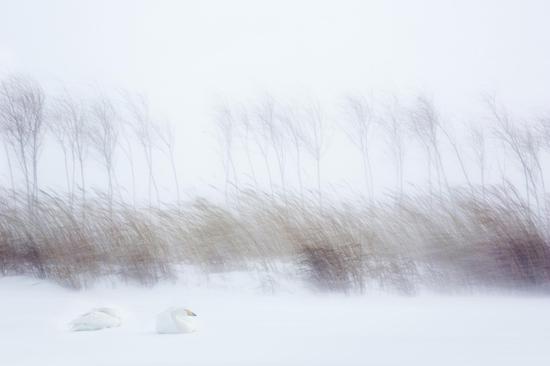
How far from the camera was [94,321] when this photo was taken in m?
2.12

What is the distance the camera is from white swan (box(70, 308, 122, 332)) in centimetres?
212

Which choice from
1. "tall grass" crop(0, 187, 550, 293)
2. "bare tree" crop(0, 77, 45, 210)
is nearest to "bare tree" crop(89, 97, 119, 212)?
"bare tree" crop(0, 77, 45, 210)

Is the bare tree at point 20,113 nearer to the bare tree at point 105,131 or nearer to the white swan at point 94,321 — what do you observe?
the bare tree at point 105,131

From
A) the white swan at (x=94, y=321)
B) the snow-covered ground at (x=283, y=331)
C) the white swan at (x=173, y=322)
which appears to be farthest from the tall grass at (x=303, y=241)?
the white swan at (x=173, y=322)

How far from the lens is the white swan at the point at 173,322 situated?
1973 millimetres

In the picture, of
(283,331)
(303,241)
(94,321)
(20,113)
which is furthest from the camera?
(20,113)

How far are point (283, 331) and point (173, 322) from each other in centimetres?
41

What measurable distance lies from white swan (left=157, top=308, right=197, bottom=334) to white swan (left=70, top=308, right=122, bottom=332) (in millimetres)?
286

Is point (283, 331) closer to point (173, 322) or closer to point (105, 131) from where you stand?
point (173, 322)

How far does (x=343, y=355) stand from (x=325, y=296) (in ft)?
4.72

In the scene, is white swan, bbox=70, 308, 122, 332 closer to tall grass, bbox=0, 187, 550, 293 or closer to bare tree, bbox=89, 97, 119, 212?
tall grass, bbox=0, 187, 550, 293

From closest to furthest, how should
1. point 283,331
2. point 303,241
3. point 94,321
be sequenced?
point 283,331, point 94,321, point 303,241

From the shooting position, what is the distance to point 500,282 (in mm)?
2949

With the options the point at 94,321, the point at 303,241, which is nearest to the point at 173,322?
the point at 94,321
